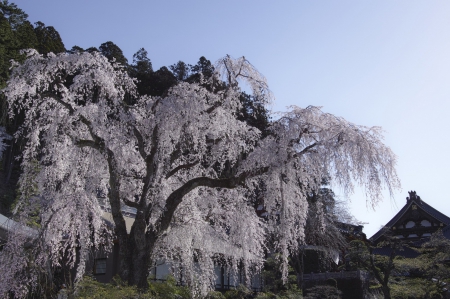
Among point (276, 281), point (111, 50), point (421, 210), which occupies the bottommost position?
point (276, 281)

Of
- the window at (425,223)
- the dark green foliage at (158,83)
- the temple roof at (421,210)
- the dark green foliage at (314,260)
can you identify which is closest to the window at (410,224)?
the window at (425,223)

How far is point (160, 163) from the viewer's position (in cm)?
1019

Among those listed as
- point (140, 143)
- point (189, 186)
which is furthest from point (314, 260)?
point (140, 143)

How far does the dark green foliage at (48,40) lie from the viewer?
30.5 metres

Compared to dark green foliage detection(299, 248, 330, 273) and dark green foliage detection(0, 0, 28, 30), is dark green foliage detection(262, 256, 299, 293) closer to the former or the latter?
dark green foliage detection(299, 248, 330, 273)

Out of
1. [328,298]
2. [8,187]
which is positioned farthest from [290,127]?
[8,187]

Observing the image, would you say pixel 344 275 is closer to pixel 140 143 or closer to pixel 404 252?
pixel 140 143

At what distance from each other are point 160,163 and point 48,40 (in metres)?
25.7

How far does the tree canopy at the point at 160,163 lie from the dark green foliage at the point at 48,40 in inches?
879

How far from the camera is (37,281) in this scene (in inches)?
376

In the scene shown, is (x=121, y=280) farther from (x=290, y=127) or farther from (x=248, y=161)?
(x=290, y=127)

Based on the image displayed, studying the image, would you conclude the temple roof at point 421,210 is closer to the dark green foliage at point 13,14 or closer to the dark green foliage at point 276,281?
the dark green foliage at point 276,281

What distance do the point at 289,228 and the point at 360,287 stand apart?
6.94 meters

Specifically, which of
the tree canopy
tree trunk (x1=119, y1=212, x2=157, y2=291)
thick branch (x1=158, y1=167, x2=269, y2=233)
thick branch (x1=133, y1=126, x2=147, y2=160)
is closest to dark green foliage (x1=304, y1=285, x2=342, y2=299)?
the tree canopy
